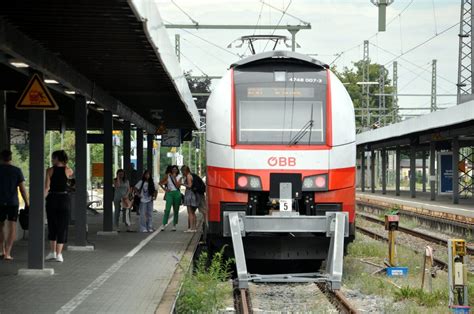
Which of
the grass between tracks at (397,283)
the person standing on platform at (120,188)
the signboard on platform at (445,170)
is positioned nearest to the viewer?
the grass between tracks at (397,283)

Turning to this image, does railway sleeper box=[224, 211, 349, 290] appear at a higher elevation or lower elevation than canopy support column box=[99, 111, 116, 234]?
lower

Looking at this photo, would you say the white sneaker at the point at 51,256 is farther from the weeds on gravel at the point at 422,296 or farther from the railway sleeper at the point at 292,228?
the weeds on gravel at the point at 422,296

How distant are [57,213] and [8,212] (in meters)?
0.75

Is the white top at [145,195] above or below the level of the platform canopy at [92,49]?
below

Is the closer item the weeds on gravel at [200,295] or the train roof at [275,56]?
the weeds on gravel at [200,295]

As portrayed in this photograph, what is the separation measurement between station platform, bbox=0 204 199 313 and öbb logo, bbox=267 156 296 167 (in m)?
2.16

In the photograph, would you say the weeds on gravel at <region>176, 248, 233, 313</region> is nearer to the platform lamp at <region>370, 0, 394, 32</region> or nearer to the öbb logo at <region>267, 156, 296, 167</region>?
the öbb logo at <region>267, 156, 296, 167</region>

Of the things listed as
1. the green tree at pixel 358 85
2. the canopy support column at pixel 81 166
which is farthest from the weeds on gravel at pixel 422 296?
the green tree at pixel 358 85

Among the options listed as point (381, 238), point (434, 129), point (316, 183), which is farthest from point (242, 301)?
point (434, 129)

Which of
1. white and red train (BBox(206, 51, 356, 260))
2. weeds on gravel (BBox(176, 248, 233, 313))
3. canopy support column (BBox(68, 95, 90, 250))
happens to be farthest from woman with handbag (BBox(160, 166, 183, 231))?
weeds on gravel (BBox(176, 248, 233, 313))

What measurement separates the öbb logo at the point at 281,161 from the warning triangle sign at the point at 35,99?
3.16 meters

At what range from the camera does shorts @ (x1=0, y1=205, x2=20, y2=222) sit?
13180 mm

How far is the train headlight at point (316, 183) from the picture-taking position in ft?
41.0

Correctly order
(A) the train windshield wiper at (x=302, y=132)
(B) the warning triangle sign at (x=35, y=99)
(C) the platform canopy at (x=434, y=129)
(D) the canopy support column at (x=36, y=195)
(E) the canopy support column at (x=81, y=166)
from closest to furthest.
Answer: (B) the warning triangle sign at (x=35, y=99), (D) the canopy support column at (x=36, y=195), (A) the train windshield wiper at (x=302, y=132), (E) the canopy support column at (x=81, y=166), (C) the platform canopy at (x=434, y=129)
